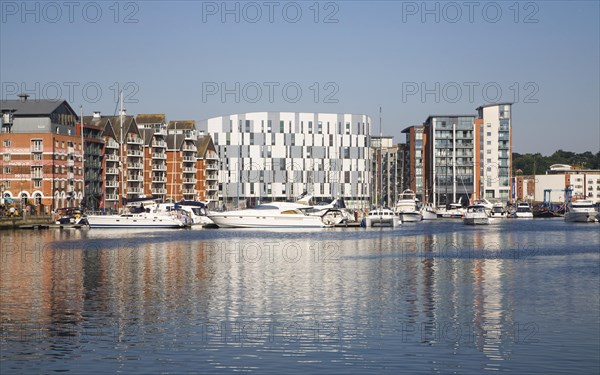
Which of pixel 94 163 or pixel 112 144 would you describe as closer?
pixel 94 163

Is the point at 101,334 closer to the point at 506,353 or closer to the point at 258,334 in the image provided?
the point at 258,334

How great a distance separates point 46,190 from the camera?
534 ft

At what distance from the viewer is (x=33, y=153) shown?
163m

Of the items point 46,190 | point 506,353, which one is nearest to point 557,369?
point 506,353

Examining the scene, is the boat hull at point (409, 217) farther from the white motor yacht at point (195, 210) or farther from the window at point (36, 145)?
the window at point (36, 145)

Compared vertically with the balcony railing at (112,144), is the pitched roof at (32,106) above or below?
above

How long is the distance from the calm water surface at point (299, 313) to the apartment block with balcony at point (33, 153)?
9027 centimetres

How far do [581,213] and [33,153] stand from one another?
103m

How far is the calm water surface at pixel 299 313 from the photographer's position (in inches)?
1145

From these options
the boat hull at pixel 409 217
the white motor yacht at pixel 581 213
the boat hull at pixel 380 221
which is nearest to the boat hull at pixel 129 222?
the boat hull at pixel 380 221

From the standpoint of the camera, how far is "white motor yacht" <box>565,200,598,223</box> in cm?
17525

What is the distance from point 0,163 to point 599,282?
130 m

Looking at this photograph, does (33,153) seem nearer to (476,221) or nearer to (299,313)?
(476,221)

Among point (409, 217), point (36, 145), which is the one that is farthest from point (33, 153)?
point (409, 217)
